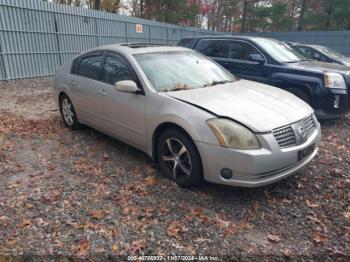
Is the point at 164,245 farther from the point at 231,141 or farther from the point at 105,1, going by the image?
the point at 105,1

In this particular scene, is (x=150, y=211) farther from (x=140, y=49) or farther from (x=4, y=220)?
Result: (x=140, y=49)

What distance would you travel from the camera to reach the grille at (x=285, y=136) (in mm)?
3168

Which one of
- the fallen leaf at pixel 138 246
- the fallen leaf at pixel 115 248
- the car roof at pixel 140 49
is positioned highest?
the car roof at pixel 140 49

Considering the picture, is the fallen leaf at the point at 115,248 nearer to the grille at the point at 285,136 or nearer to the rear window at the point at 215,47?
the grille at the point at 285,136

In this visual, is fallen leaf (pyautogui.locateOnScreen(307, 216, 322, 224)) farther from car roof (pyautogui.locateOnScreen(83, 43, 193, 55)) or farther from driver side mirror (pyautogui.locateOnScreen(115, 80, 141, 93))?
car roof (pyautogui.locateOnScreen(83, 43, 193, 55))

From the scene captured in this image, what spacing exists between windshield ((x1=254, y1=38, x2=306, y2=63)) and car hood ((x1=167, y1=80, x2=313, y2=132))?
2.80 m

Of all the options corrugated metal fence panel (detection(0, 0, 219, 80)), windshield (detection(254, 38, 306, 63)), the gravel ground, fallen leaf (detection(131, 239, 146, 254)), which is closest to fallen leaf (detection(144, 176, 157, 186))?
the gravel ground

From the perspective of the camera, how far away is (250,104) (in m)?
3.56

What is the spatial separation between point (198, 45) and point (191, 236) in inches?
247

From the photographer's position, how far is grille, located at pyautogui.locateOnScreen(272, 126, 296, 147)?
3168 mm

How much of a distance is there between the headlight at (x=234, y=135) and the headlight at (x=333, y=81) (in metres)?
3.68

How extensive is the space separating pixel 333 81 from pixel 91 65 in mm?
4549

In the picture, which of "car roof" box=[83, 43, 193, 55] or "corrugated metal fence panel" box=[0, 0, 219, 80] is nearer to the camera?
"car roof" box=[83, 43, 193, 55]

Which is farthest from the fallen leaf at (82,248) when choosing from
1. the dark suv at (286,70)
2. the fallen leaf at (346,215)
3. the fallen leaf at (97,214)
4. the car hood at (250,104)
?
the dark suv at (286,70)
